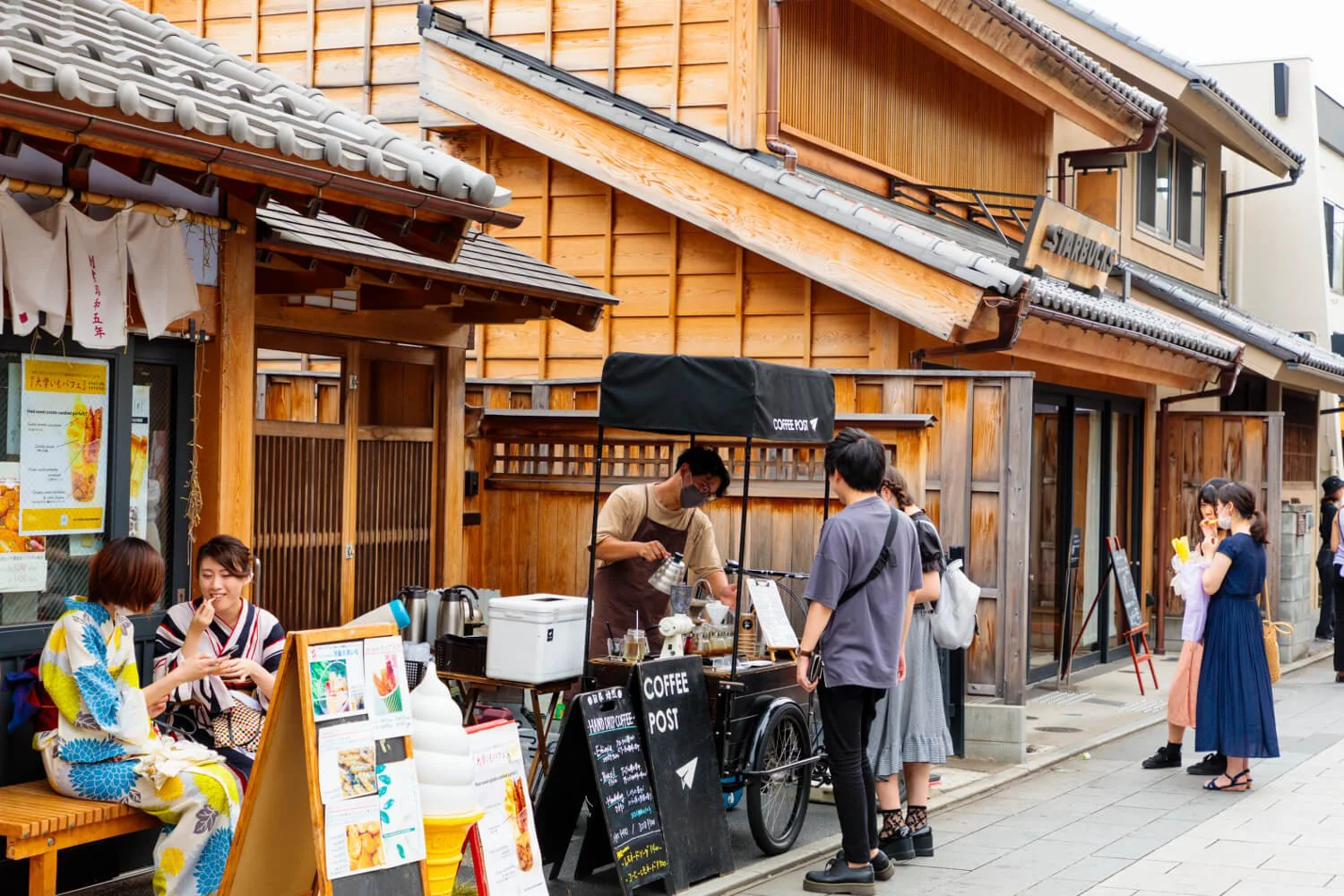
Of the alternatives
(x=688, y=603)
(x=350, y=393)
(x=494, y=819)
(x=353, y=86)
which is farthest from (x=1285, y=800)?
(x=353, y=86)

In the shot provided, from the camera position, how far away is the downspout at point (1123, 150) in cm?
1742

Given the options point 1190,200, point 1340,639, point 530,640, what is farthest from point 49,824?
point 1190,200

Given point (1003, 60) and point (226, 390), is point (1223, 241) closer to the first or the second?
point (1003, 60)

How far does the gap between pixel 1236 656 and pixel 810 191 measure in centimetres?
453

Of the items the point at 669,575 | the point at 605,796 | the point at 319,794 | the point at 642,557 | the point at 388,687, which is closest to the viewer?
the point at 319,794

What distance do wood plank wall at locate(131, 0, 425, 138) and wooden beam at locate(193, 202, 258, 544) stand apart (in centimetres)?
665

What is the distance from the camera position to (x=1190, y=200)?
22.0 metres

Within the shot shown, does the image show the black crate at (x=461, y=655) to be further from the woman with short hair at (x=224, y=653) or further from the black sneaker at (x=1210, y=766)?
the black sneaker at (x=1210, y=766)

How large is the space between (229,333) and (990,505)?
584 centimetres

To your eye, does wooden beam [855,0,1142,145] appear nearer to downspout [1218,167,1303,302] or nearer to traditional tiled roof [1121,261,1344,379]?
traditional tiled roof [1121,261,1344,379]

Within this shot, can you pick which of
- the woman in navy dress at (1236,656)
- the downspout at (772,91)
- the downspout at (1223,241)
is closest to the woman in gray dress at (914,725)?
the woman in navy dress at (1236,656)

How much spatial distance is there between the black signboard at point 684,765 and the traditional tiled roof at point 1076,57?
882cm

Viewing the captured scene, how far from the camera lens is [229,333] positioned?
7207mm

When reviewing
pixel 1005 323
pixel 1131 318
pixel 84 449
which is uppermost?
pixel 1131 318
